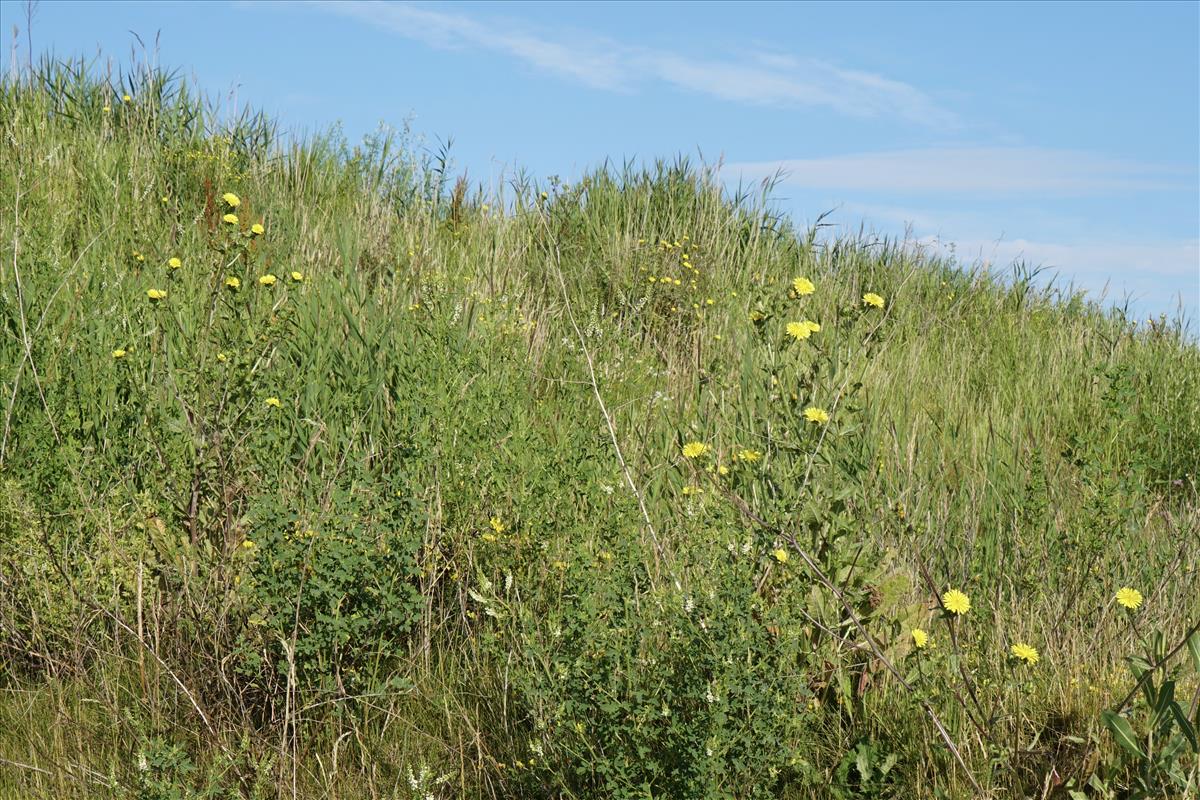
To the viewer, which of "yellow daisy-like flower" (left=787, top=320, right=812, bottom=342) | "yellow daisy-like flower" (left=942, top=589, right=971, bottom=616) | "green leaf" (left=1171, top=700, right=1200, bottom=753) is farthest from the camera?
"yellow daisy-like flower" (left=787, top=320, right=812, bottom=342)

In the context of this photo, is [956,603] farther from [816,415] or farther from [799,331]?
[799,331]

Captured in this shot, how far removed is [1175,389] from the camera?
548cm

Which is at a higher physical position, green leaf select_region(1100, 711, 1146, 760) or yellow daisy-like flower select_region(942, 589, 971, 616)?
yellow daisy-like flower select_region(942, 589, 971, 616)

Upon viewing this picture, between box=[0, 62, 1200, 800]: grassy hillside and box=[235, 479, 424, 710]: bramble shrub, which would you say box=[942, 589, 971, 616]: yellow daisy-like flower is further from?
box=[235, 479, 424, 710]: bramble shrub

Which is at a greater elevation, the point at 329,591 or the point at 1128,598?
the point at 1128,598

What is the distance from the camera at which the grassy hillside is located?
2199 millimetres

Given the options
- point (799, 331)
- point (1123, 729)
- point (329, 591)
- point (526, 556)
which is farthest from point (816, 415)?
point (329, 591)

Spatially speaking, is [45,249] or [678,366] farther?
[678,366]

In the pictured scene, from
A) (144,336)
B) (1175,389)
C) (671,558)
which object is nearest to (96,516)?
(144,336)

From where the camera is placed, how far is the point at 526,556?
304 centimetres

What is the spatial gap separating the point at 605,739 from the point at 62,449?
6.25 ft

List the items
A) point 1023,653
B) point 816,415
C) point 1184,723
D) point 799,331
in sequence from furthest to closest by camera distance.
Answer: point 799,331, point 816,415, point 1023,653, point 1184,723

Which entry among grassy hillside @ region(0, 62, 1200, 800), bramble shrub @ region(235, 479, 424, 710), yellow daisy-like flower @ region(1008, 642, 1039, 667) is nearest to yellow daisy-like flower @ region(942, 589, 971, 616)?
grassy hillside @ region(0, 62, 1200, 800)

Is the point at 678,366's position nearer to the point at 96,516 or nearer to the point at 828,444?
the point at 828,444
